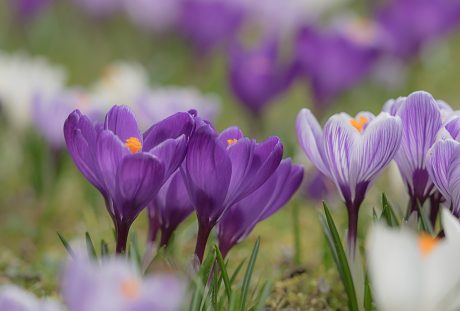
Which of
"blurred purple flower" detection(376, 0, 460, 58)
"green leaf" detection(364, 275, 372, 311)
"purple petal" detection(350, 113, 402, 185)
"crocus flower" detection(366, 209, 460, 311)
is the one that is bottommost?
"crocus flower" detection(366, 209, 460, 311)

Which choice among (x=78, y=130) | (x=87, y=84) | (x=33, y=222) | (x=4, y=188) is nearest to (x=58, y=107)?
(x=33, y=222)

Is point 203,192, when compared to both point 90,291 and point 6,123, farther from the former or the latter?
point 6,123

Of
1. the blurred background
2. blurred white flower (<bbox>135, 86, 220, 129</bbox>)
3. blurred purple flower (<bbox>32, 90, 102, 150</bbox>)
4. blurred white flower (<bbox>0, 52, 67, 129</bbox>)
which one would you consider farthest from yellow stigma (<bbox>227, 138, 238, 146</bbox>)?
blurred white flower (<bbox>0, 52, 67, 129</bbox>)

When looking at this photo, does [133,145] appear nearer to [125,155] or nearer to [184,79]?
[125,155]

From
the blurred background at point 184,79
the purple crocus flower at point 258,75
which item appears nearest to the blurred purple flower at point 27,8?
the blurred background at point 184,79

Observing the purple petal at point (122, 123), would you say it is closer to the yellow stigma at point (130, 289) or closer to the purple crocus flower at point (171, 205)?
the purple crocus flower at point (171, 205)

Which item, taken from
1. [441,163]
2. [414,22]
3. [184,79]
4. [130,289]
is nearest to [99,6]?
[184,79]

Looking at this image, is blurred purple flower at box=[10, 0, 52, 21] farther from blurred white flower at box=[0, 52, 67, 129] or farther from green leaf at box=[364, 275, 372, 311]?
green leaf at box=[364, 275, 372, 311]

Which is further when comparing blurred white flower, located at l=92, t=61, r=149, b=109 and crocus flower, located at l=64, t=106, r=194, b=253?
blurred white flower, located at l=92, t=61, r=149, b=109
